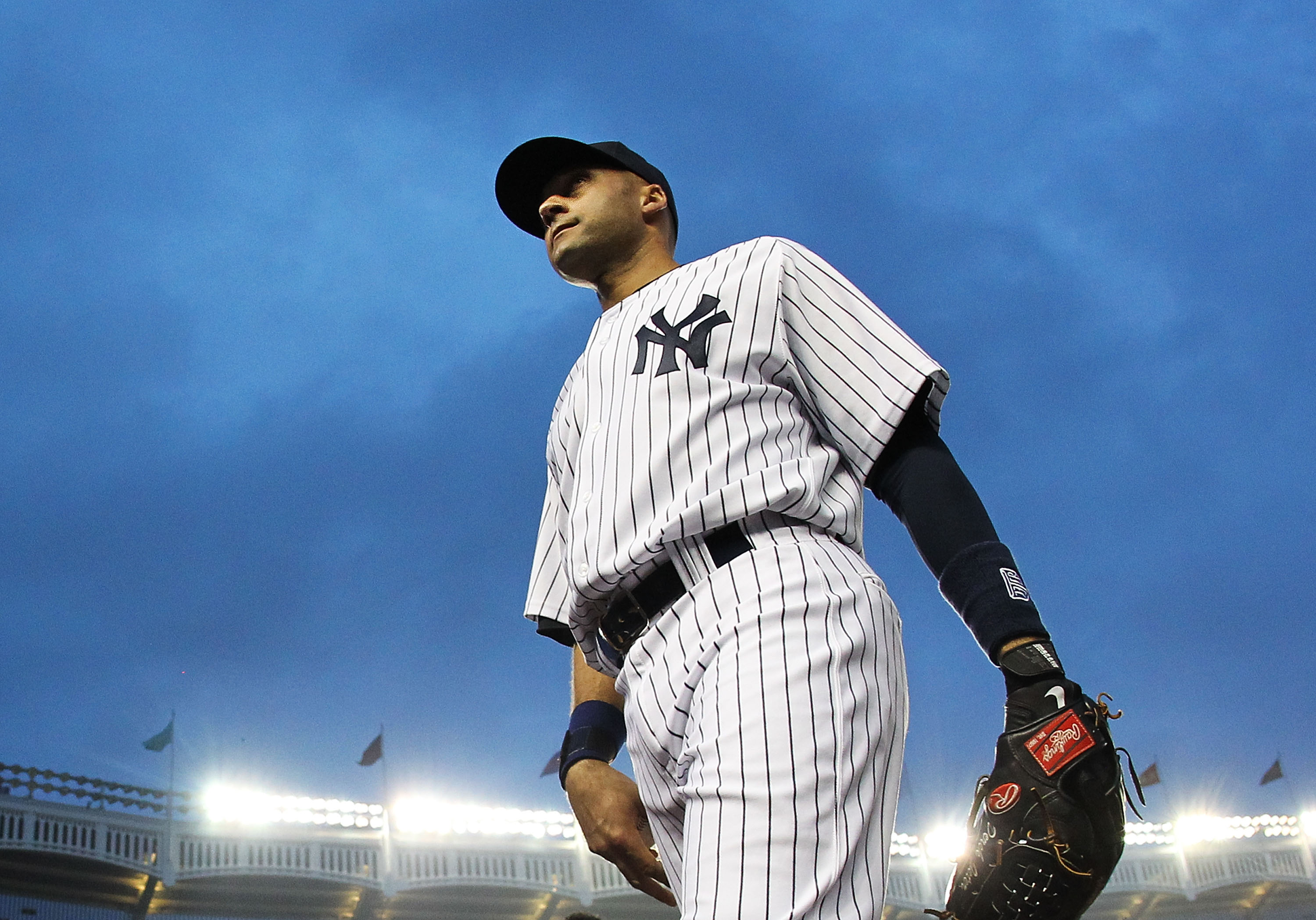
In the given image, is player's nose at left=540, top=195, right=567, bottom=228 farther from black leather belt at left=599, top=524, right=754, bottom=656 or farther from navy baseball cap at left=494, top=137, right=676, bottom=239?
black leather belt at left=599, top=524, right=754, bottom=656

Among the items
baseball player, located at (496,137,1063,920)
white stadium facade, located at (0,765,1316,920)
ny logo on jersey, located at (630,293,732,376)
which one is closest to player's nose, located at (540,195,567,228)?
baseball player, located at (496,137,1063,920)

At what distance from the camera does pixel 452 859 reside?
80.9ft

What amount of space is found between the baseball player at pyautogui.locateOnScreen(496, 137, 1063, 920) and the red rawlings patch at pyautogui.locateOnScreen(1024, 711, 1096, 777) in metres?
0.06

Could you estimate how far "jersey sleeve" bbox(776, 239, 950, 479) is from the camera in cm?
153

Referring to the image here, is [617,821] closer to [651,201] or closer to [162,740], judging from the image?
[651,201]

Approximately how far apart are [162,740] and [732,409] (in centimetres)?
2557

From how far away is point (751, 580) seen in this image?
1.35 metres

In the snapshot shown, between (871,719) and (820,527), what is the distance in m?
0.27

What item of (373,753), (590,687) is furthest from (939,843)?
(590,687)

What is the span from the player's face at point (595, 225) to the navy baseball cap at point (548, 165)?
0.03 meters

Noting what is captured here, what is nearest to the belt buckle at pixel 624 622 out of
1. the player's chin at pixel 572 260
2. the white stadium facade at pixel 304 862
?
the player's chin at pixel 572 260

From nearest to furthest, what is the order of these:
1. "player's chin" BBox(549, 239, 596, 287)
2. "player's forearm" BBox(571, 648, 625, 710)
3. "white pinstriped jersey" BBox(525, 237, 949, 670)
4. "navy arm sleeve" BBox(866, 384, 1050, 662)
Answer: "navy arm sleeve" BBox(866, 384, 1050, 662) < "white pinstriped jersey" BBox(525, 237, 949, 670) < "player's forearm" BBox(571, 648, 625, 710) < "player's chin" BBox(549, 239, 596, 287)

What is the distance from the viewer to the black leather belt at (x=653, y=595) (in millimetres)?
1403

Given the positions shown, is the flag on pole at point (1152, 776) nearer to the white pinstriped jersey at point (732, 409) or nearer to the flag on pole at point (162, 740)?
the flag on pole at point (162, 740)
